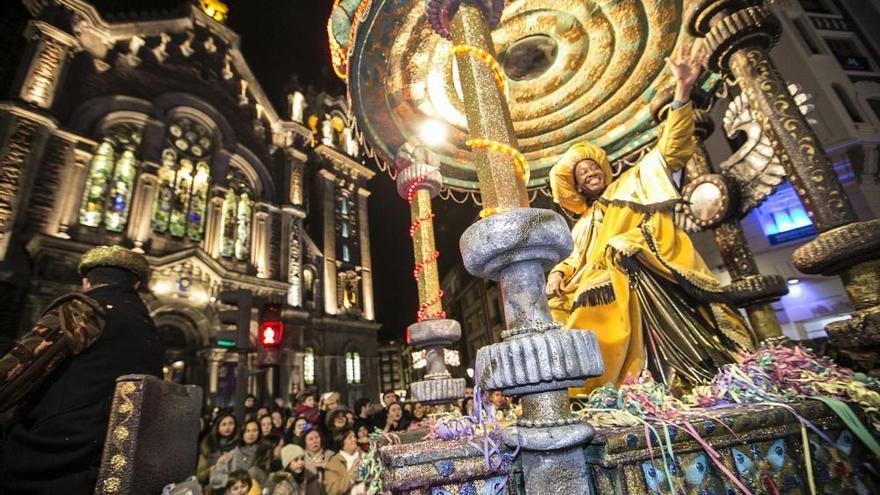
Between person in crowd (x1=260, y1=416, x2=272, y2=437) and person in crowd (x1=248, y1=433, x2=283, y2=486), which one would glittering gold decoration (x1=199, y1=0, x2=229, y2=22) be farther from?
person in crowd (x1=248, y1=433, x2=283, y2=486)

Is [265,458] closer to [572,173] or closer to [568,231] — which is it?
[568,231]

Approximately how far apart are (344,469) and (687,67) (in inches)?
266

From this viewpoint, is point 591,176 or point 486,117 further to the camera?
point 591,176

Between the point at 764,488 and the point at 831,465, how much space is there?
441 millimetres

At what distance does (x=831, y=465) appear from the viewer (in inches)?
74.2

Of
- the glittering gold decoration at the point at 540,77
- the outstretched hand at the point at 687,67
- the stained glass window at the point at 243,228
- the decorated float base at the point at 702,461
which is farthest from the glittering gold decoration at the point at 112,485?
the stained glass window at the point at 243,228

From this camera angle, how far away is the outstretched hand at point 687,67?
145 inches

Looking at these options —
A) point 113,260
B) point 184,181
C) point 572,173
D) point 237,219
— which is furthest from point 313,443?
point 184,181

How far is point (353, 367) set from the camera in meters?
22.3

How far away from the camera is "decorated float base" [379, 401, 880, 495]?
68.9 inches

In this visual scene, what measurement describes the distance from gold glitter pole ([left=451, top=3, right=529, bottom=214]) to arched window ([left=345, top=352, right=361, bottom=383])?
845 inches

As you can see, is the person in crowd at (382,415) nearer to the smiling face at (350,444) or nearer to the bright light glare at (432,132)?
the smiling face at (350,444)

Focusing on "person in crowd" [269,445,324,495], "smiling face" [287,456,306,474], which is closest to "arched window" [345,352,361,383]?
"person in crowd" [269,445,324,495]

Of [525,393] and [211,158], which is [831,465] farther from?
[211,158]
